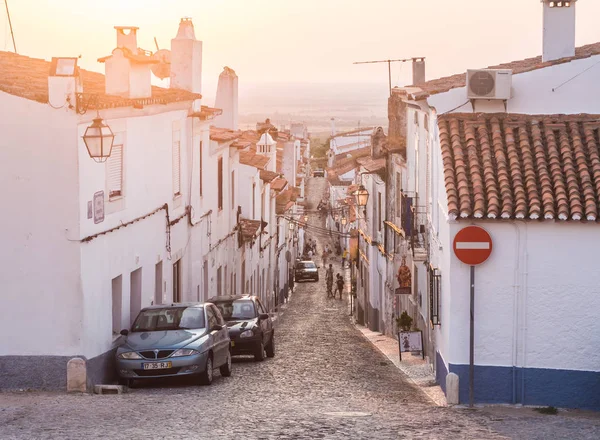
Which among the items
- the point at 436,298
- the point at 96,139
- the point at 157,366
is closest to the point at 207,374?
the point at 157,366

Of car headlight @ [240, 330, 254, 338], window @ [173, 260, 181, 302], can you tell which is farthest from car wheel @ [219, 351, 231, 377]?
window @ [173, 260, 181, 302]

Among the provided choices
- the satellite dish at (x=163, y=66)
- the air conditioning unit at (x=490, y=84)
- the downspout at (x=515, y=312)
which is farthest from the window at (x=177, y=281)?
the downspout at (x=515, y=312)

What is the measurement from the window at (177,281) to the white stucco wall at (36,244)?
9438 millimetres

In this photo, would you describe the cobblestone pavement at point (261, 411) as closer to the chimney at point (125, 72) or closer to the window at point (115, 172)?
the window at point (115, 172)

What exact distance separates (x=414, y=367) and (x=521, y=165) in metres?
7.71

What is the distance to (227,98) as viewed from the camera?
4450 centimetres

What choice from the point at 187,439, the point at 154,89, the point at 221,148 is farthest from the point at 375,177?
the point at 187,439

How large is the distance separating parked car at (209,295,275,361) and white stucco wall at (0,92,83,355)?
278 inches

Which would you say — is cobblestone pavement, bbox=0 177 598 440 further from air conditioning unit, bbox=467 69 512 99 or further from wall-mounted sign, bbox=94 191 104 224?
air conditioning unit, bbox=467 69 512 99

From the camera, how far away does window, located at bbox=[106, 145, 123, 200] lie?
19.1 metres

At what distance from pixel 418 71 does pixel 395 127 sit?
386 cm

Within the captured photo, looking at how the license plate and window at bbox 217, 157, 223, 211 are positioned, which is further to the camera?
window at bbox 217, 157, 223, 211

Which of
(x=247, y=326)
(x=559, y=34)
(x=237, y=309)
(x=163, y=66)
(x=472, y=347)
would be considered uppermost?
(x=163, y=66)

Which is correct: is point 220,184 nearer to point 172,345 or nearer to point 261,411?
point 172,345
